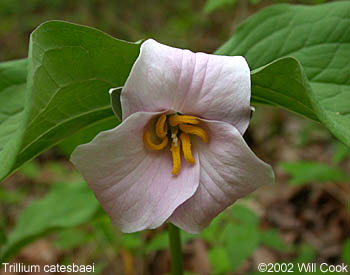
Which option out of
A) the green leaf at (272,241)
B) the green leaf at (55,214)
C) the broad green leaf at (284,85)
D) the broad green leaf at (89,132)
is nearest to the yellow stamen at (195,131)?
the broad green leaf at (284,85)

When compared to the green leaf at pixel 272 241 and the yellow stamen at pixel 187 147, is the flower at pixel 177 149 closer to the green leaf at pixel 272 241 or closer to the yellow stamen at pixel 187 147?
the yellow stamen at pixel 187 147

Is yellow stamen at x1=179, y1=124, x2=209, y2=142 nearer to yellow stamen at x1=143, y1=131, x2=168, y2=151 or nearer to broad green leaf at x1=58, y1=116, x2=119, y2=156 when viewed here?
yellow stamen at x1=143, y1=131, x2=168, y2=151

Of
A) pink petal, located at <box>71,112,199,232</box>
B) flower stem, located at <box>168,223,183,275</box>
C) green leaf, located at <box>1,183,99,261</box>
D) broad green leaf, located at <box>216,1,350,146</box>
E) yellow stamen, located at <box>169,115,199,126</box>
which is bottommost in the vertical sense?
green leaf, located at <box>1,183,99,261</box>

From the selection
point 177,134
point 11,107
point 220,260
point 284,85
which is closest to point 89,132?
point 11,107

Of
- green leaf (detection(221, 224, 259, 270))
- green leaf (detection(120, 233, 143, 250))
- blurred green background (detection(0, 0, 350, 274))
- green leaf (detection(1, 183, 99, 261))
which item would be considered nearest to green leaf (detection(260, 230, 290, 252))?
blurred green background (detection(0, 0, 350, 274))

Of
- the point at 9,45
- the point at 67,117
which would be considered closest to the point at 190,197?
the point at 67,117
